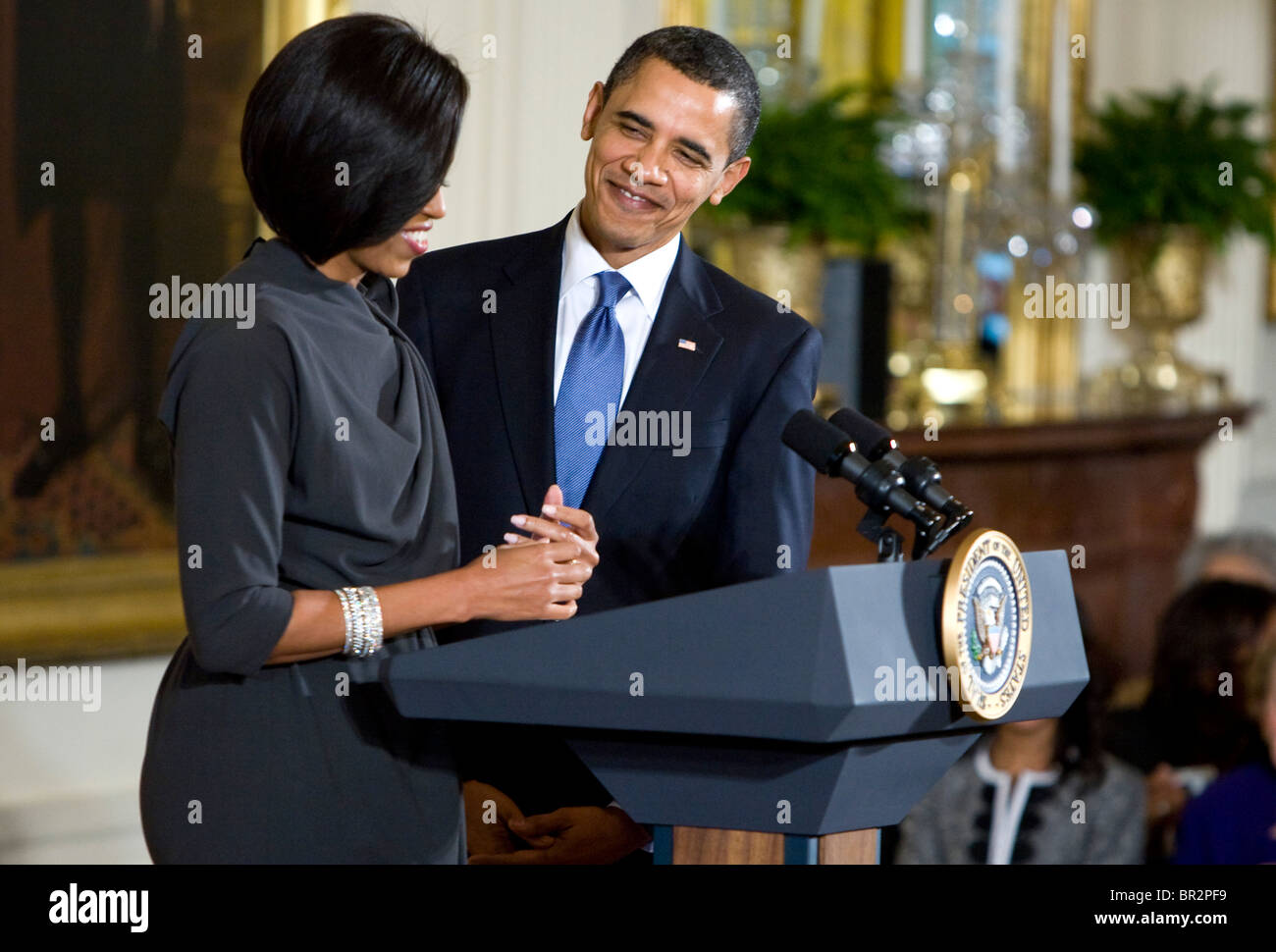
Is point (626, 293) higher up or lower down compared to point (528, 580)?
higher up

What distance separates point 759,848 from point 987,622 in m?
0.31

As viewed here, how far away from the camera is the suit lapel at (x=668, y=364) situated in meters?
1.92

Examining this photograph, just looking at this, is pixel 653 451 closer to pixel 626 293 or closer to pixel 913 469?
pixel 626 293

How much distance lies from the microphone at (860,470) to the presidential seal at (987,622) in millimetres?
69

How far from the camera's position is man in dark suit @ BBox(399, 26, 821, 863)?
1.93 m

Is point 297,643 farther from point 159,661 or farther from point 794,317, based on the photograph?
point 159,661

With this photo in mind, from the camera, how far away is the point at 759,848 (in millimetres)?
1569

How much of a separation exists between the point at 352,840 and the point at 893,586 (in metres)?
0.63

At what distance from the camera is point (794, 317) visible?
206 centimetres

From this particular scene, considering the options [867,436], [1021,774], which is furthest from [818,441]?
[1021,774]

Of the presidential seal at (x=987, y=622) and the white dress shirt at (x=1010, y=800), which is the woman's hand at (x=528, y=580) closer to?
the presidential seal at (x=987, y=622)

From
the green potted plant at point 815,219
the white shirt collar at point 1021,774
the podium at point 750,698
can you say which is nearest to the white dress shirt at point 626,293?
the podium at point 750,698

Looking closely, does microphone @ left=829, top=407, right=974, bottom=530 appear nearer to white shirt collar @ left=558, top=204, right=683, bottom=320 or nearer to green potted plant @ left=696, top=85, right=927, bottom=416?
white shirt collar @ left=558, top=204, right=683, bottom=320

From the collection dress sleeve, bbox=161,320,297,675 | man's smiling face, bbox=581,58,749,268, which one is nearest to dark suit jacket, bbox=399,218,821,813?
man's smiling face, bbox=581,58,749,268
